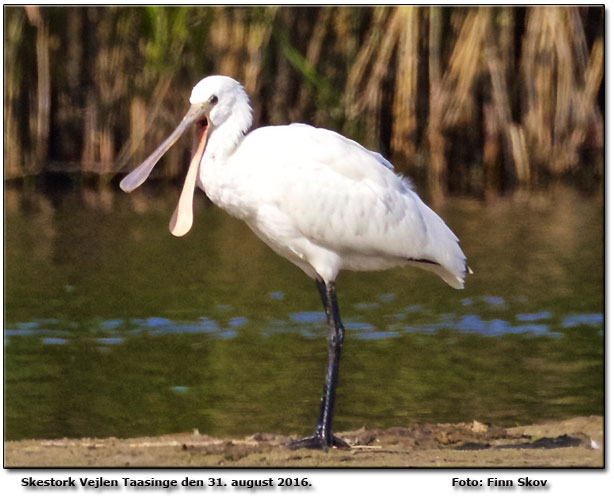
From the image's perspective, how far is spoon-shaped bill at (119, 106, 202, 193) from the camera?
23.2 ft

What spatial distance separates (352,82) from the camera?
16.4 m

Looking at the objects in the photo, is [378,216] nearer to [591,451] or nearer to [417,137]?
[591,451]

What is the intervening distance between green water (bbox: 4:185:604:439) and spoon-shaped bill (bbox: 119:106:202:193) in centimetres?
136

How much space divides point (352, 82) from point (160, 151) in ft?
30.0

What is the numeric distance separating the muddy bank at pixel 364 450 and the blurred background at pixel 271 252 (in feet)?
2.26

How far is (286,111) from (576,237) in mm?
4378

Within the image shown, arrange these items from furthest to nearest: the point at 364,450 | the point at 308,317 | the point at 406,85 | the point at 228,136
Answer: the point at 406,85 → the point at 308,317 → the point at 228,136 → the point at 364,450

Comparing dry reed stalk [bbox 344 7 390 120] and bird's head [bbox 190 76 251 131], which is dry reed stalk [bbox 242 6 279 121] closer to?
dry reed stalk [bbox 344 7 390 120]

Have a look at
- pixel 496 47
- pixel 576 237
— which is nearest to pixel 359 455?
pixel 576 237

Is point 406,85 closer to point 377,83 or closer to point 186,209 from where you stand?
point 377,83

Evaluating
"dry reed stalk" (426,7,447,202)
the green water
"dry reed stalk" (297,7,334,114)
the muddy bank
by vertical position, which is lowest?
the muddy bank

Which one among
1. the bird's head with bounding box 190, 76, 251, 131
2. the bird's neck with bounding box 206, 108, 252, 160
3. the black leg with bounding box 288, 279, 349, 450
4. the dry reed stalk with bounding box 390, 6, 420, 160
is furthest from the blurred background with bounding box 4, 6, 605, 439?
the bird's head with bounding box 190, 76, 251, 131

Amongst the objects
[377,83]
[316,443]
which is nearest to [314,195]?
[316,443]

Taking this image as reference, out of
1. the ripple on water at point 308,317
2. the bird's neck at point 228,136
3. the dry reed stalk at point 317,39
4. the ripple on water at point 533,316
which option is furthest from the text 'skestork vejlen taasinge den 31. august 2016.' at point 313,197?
the dry reed stalk at point 317,39
